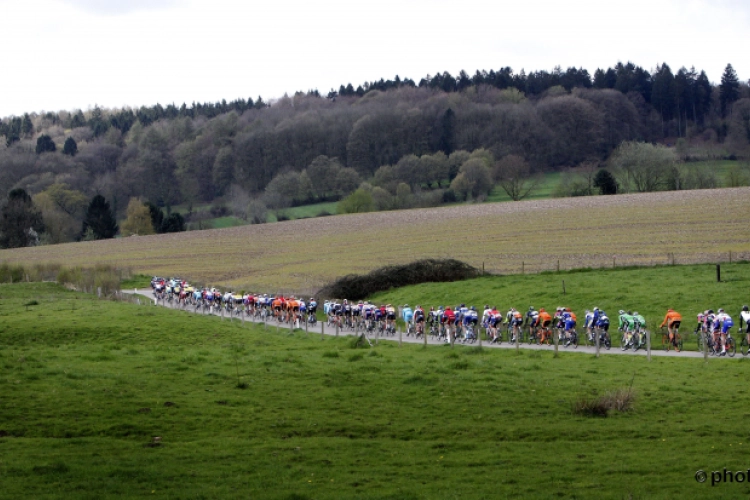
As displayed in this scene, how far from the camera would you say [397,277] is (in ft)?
216

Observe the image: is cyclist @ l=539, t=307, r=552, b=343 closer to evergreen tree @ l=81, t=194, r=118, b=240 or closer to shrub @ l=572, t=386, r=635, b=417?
shrub @ l=572, t=386, r=635, b=417

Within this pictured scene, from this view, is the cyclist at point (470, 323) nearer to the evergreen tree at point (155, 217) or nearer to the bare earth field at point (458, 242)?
the bare earth field at point (458, 242)

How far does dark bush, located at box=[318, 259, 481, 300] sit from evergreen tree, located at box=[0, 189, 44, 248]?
7884cm

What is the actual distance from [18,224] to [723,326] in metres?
115

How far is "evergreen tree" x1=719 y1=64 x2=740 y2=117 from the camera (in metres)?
190

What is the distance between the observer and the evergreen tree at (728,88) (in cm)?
18962

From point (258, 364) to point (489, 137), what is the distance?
135772mm

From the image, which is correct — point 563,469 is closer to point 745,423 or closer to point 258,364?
point 745,423

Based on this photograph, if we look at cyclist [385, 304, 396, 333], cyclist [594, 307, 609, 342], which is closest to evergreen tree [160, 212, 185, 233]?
cyclist [385, 304, 396, 333]

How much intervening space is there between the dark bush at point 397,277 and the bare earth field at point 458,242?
8.24ft

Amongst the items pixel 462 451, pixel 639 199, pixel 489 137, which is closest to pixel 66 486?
pixel 462 451

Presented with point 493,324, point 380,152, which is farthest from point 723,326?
point 380,152

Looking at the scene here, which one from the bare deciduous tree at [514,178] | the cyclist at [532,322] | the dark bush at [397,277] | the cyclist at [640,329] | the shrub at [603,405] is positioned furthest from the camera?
the bare deciduous tree at [514,178]

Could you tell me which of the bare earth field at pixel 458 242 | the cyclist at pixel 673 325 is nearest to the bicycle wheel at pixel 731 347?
the cyclist at pixel 673 325
